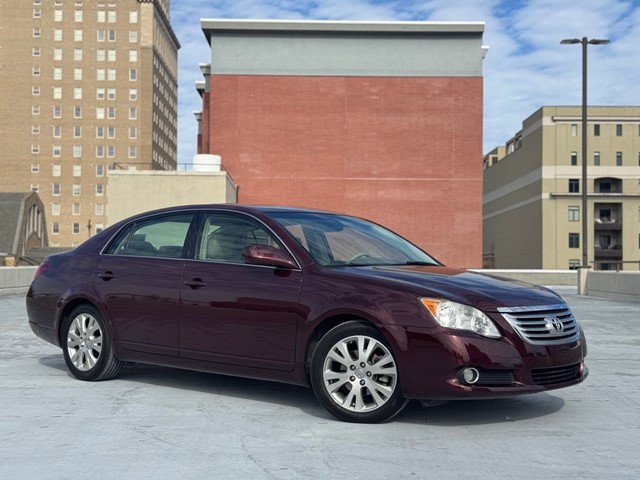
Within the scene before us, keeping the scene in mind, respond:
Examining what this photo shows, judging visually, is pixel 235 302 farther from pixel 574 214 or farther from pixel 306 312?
pixel 574 214

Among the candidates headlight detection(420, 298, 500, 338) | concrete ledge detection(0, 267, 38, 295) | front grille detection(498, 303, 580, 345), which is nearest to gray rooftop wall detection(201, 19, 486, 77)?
concrete ledge detection(0, 267, 38, 295)

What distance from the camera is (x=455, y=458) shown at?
4914 mm

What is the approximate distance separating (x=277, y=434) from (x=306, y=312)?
96 cm

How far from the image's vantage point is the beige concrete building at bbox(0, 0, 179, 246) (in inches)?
4963

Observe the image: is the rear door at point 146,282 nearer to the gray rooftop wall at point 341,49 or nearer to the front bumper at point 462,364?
the front bumper at point 462,364

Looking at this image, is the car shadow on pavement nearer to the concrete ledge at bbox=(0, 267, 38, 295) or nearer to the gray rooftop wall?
the concrete ledge at bbox=(0, 267, 38, 295)

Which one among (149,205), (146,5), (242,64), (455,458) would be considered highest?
(146,5)

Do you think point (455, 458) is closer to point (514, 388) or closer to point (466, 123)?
point (514, 388)

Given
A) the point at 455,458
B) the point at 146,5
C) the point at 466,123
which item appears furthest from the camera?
the point at 146,5

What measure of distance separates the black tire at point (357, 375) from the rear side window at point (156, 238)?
182cm

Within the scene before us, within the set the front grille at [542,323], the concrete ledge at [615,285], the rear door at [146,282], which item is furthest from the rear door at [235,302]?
the concrete ledge at [615,285]

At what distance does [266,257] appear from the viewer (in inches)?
247

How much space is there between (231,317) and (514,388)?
2.20 meters

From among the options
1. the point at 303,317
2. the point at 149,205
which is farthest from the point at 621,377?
the point at 149,205
